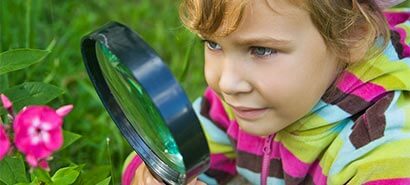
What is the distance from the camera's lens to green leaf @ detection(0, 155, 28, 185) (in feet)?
4.80

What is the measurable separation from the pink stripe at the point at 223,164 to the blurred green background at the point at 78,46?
200 millimetres

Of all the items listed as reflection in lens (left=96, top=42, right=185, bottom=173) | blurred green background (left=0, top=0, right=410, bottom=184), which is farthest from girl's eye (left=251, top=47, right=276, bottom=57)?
blurred green background (left=0, top=0, right=410, bottom=184)

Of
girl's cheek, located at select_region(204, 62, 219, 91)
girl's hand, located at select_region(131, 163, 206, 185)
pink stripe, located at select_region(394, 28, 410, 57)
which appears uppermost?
girl's cheek, located at select_region(204, 62, 219, 91)

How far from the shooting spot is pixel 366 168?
1.71 m

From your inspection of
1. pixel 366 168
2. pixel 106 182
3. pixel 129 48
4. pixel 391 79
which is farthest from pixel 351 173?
pixel 129 48

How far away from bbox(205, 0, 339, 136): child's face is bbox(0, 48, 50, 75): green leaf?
32cm

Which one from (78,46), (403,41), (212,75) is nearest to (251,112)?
(212,75)

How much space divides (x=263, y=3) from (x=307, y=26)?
103 millimetres

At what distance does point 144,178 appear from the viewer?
73.4 inches

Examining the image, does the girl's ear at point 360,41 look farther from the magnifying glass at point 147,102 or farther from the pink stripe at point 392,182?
the magnifying glass at point 147,102

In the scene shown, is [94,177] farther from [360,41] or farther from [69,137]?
[360,41]

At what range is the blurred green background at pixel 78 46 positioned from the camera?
2244 millimetres

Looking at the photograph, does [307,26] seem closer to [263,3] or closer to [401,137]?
[263,3]

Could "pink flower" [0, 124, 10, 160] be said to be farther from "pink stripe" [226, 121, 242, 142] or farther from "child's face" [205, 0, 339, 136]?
"pink stripe" [226, 121, 242, 142]
